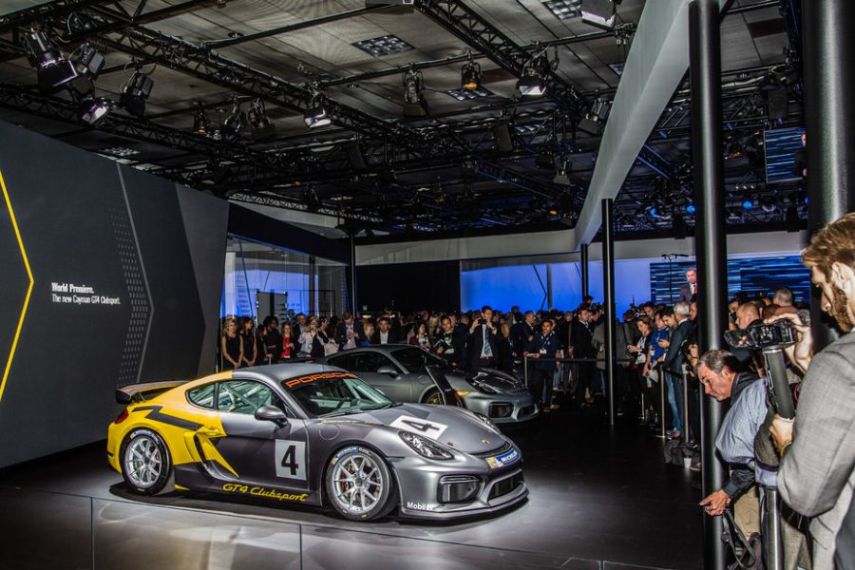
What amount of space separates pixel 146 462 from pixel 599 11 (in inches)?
255

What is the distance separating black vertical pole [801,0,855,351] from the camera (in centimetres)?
303

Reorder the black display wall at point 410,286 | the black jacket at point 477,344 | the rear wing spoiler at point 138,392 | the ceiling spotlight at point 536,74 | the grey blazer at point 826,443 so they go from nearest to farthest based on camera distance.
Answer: the grey blazer at point 826,443 → the rear wing spoiler at point 138,392 → the ceiling spotlight at point 536,74 → the black jacket at point 477,344 → the black display wall at point 410,286

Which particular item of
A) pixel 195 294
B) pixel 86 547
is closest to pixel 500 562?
pixel 86 547

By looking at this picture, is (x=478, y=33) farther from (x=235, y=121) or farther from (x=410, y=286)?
(x=410, y=286)

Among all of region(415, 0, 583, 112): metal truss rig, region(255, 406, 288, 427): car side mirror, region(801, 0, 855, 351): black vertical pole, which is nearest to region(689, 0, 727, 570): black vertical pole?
region(801, 0, 855, 351): black vertical pole

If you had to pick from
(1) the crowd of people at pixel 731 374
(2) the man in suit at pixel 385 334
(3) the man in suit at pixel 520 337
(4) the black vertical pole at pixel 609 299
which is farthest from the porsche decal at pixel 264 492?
(3) the man in suit at pixel 520 337

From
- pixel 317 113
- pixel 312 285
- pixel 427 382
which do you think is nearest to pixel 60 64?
pixel 317 113

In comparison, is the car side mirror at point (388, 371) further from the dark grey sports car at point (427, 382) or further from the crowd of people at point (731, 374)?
the crowd of people at point (731, 374)

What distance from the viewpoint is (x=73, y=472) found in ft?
28.6

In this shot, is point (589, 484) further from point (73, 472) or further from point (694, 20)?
point (73, 472)

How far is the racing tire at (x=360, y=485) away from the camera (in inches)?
241

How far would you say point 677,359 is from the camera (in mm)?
9070

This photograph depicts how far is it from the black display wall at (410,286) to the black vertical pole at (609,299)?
1356cm

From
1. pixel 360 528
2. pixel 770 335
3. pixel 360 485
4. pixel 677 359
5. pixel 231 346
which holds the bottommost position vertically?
pixel 360 528
